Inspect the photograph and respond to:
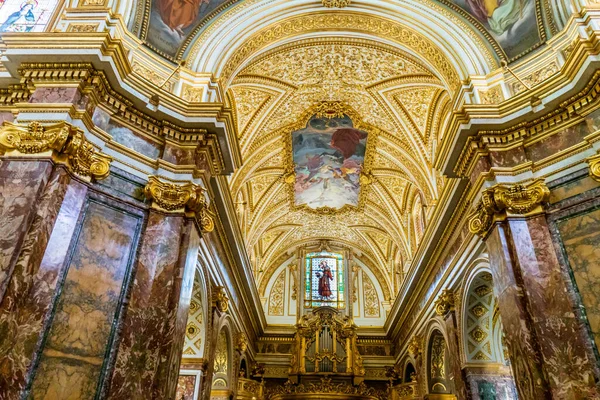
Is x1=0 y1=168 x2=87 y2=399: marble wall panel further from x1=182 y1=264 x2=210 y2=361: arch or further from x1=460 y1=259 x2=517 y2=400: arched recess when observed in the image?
x1=460 y1=259 x2=517 y2=400: arched recess

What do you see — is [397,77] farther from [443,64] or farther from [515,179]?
[515,179]

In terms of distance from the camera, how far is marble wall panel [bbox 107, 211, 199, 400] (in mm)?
5715

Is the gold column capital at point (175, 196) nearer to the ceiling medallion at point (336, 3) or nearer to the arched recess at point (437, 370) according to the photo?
the ceiling medallion at point (336, 3)

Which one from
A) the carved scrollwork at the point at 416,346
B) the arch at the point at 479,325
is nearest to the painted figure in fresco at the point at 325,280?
the carved scrollwork at the point at 416,346

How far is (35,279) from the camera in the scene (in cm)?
524

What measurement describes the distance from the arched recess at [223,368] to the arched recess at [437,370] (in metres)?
5.38

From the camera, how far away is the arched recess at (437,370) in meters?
12.2

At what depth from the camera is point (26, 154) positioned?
5.78 meters

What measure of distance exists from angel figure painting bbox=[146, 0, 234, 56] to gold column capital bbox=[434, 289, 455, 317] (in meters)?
7.50

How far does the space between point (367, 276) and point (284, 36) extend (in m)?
13.7

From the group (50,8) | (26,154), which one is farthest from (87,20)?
(26,154)

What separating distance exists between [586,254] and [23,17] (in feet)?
32.2

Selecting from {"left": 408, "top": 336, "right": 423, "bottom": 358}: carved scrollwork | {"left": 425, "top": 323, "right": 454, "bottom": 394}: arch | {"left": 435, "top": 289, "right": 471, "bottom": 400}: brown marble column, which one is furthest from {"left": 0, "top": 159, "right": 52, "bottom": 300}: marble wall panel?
{"left": 408, "top": 336, "right": 423, "bottom": 358}: carved scrollwork

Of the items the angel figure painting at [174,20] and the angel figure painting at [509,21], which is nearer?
the angel figure painting at [509,21]
